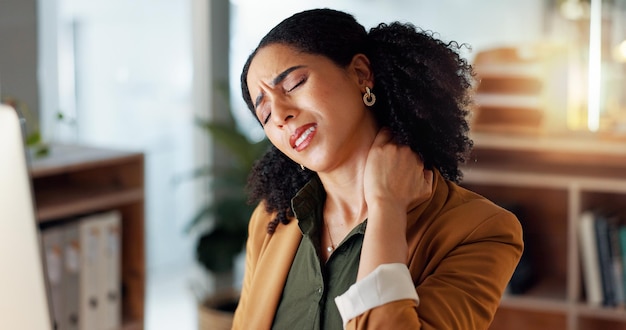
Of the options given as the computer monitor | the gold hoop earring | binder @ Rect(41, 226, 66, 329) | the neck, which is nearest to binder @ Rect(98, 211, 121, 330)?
binder @ Rect(41, 226, 66, 329)

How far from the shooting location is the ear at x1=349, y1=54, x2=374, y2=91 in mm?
1487

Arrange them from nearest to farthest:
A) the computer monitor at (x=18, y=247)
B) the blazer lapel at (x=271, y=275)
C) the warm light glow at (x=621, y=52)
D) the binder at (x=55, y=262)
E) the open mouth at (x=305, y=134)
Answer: the computer monitor at (x=18, y=247)
the open mouth at (x=305, y=134)
the blazer lapel at (x=271, y=275)
the binder at (x=55, y=262)
the warm light glow at (x=621, y=52)

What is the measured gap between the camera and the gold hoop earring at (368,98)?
4.88 feet

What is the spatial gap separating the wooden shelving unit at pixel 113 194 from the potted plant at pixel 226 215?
1.54 feet

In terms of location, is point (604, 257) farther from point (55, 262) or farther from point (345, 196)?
point (345, 196)

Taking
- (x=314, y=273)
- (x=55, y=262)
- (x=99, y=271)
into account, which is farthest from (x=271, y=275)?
(x=99, y=271)

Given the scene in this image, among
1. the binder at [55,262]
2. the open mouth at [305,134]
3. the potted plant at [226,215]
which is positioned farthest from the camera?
the potted plant at [226,215]

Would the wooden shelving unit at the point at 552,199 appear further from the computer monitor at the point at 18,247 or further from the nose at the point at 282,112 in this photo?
the computer monitor at the point at 18,247

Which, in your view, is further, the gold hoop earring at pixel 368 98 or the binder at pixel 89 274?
the binder at pixel 89 274

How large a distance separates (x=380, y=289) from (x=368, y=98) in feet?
1.07

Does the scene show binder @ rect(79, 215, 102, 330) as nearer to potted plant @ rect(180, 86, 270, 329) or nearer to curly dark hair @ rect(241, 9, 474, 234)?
potted plant @ rect(180, 86, 270, 329)

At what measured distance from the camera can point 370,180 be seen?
4.74 feet

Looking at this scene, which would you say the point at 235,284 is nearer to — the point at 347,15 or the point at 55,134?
the point at 55,134

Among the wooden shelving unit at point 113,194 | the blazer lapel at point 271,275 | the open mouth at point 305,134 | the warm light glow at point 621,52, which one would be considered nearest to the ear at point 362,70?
the open mouth at point 305,134
